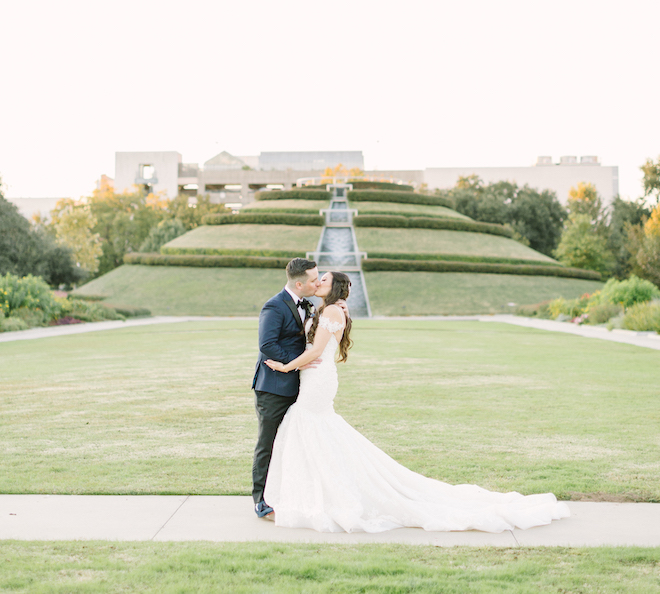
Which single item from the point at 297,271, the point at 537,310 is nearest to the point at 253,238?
the point at 537,310

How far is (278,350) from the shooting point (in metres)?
4.75

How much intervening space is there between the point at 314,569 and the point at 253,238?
46.8 m

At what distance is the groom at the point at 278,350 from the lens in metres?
4.75

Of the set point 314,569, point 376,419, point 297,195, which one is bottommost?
point 376,419

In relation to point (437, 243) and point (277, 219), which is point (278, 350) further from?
point (277, 219)

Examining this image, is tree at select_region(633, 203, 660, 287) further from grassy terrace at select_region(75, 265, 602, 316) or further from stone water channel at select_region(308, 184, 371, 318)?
stone water channel at select_region(308, 184, 371, 318)

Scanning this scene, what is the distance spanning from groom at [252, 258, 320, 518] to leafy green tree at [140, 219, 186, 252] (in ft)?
190

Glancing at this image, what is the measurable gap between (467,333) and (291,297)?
19503 mm

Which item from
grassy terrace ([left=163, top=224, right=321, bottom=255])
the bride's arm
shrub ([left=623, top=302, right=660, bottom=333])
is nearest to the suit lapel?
the bride's arm

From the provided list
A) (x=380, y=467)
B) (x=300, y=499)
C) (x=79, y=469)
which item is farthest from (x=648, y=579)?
(x=79, y=469)

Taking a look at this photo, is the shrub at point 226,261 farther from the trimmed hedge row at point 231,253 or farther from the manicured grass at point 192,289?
the trimmed hedge row at point 231,253

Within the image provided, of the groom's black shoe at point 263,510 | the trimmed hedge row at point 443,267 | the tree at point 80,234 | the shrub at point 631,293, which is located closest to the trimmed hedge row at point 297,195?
the tree at point 80,234

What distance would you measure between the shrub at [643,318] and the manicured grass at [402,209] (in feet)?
107

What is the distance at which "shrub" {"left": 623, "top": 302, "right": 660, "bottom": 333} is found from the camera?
2222 cm
